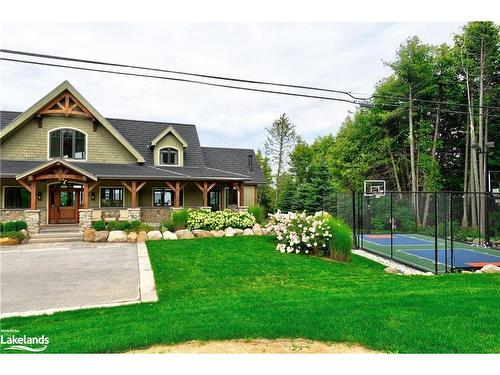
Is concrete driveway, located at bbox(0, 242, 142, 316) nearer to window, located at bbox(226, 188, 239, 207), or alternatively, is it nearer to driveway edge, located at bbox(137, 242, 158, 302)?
driveway edge, located at bbox(137, 242, 158, 302)

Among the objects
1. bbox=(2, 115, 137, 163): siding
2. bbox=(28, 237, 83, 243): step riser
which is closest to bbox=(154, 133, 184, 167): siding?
bbox=(2, 115, 137, 163): siding

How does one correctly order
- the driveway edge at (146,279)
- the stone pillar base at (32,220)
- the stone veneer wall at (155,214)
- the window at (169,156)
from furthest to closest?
the window at (169,156) → the stone veneer wall at (155,214) → the stone pillar base at (32,220) → the driveway edge at (146,279)

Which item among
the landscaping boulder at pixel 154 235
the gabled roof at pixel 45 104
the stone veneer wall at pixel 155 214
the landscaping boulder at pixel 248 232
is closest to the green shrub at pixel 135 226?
the landscaping boulder at pixel 154 235

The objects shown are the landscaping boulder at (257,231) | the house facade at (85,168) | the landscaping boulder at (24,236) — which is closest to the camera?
the landscaping boulder at (24,236)

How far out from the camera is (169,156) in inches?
846

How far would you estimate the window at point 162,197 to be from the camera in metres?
20.3

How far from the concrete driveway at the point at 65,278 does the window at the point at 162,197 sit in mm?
8416

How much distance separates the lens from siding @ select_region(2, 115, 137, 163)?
58.1 ft

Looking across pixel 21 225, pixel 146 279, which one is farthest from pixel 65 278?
pixel 21 225

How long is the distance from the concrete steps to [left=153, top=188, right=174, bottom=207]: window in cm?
530

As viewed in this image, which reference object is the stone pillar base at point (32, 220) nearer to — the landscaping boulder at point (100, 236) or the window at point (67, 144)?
the landscaping boulder at point (100, 236)

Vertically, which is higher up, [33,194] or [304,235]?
[33,194]

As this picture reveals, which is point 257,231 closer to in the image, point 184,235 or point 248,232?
point 248,232

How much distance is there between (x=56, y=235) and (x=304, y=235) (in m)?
11.2
